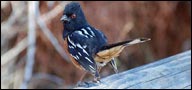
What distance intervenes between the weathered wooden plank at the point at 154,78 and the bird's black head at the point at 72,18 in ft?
1.40

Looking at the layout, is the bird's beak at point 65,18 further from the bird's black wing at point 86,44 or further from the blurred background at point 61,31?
the blurred background at point 61,31

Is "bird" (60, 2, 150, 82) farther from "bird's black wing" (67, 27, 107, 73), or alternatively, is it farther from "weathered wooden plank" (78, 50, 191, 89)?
"weathered wooden plank" (78, 50, 191, 89)

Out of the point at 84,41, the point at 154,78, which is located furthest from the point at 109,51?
the point at 154,78

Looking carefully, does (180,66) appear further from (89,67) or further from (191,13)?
(191,13)

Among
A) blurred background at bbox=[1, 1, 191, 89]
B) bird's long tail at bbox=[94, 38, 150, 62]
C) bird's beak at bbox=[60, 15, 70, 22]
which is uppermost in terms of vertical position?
blurred background at bbox=[1, 1, 191, 89]

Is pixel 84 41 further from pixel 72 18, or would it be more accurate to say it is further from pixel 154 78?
pixel 154 78

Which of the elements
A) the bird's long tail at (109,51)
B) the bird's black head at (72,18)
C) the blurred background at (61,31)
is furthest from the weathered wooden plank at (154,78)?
the blurred background at (61,31)

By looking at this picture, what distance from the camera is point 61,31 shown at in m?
4.67

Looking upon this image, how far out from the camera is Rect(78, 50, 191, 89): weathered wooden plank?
2.01m

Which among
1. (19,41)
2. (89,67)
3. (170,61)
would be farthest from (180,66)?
(19,41)

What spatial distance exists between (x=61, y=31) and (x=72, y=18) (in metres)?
3.12

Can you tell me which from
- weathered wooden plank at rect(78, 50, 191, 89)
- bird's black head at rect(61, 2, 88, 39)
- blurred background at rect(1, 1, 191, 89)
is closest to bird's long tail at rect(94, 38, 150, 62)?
bird's black head at rect(61, 2, 88, 39)

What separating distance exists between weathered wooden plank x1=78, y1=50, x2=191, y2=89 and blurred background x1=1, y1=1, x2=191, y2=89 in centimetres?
226

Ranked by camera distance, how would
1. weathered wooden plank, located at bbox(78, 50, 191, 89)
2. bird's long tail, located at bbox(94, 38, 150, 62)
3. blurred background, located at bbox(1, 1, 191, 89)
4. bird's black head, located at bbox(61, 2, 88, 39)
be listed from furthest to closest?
1. blurred background, located at bbox(1, 1, 191, 89)
2. weathered wooden plank, located at bbox(78, 50, 191, 89)
3. bird's long tail, located at bbox(94, 38, 150, 62)
4. bird's black head, located at bbox(61, 2, 88, 39)
